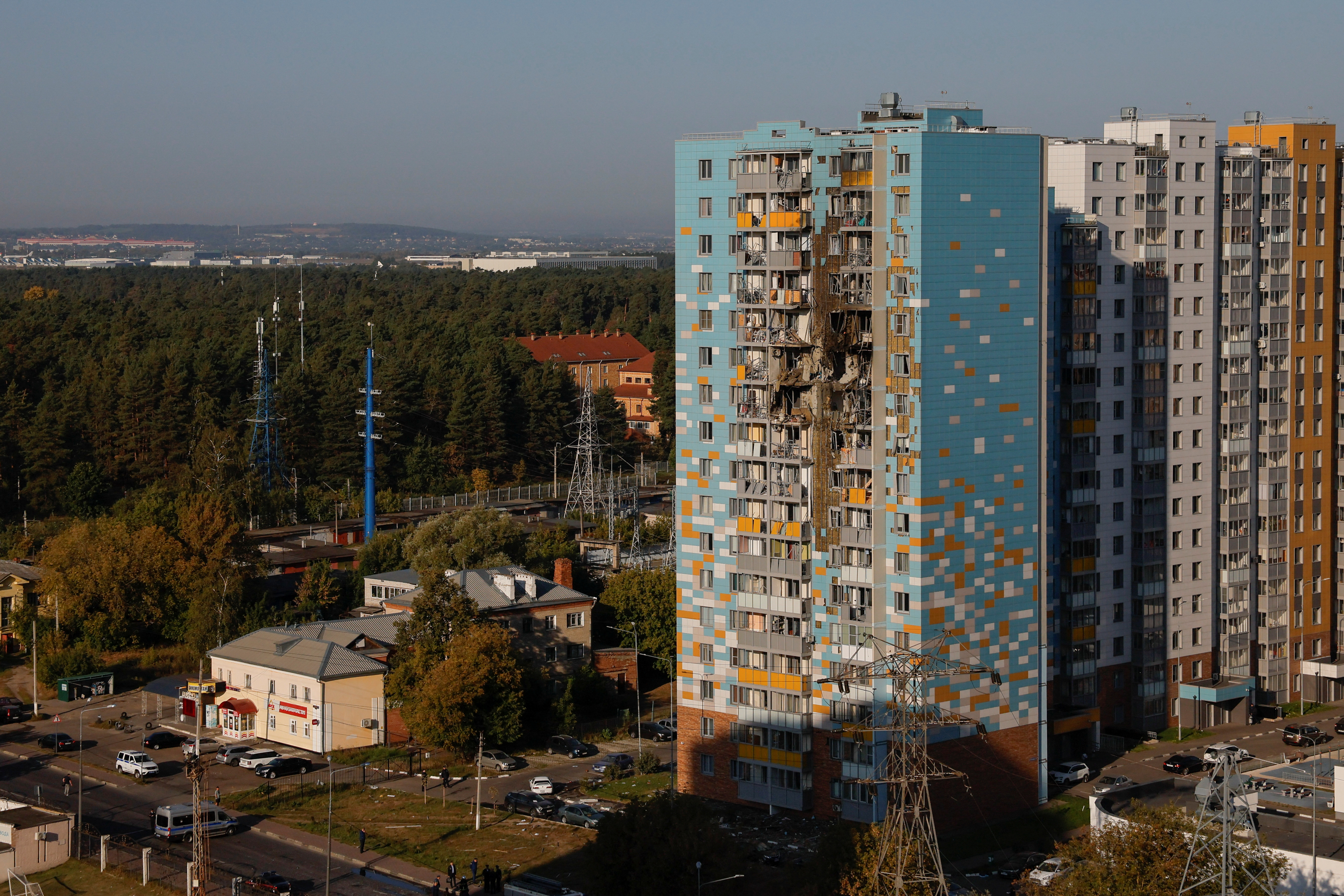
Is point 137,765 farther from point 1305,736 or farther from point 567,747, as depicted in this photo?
point 1305,736

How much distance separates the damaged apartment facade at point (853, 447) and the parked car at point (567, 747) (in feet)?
20.5

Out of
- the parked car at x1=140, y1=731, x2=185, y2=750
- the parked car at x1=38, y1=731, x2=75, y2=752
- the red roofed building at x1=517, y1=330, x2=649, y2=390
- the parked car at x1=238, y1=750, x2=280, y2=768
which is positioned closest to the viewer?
the parked car at x1=238, y1=750, x2=280, y2=768

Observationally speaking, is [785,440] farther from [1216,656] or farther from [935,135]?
[1216,656]

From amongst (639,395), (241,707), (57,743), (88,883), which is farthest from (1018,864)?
(639,395)

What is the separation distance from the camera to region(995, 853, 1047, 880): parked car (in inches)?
1799

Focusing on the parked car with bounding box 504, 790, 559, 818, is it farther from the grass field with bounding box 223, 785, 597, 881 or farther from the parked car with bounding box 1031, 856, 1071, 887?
the parked car with bounding box 1031, 856, 1071, 887

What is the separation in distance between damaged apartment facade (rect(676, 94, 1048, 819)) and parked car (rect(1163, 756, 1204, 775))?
267 inches

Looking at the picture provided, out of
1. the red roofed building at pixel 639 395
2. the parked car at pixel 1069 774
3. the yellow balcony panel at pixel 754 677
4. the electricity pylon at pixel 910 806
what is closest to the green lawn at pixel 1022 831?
the parked car at pixel 1069 774

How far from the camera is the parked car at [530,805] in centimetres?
5128

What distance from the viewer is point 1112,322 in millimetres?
57875

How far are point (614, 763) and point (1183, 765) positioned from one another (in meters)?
19.3

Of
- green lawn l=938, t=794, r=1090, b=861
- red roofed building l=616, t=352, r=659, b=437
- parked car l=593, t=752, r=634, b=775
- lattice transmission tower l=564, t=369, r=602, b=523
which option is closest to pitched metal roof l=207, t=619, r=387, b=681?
parked car l=593, t=752, r=634, b=775

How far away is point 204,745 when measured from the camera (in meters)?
59.6

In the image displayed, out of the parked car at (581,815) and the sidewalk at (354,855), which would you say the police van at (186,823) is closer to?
the sidewalk at (354,855)
